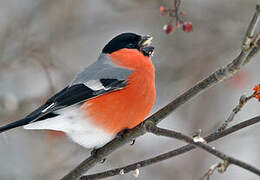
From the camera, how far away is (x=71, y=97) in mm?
2746

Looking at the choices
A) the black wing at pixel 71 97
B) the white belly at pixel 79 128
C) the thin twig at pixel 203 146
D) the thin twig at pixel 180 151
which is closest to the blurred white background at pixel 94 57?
the black wing at pixel 71 97

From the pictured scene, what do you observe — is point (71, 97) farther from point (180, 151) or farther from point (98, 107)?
point (180, 151)

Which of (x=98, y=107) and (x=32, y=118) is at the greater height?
(x=98, y=107)

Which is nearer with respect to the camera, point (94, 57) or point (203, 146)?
point (203, 146)

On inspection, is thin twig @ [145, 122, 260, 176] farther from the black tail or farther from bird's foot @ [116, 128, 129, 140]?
the black tail

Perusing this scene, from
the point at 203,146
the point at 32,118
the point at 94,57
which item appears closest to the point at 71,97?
the point at 32,118

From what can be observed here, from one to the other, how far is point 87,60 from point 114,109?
3.23 metres

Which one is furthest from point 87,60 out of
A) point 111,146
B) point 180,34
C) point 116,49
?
point 111,146

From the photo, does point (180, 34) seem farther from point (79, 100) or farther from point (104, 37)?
point (79, 100)

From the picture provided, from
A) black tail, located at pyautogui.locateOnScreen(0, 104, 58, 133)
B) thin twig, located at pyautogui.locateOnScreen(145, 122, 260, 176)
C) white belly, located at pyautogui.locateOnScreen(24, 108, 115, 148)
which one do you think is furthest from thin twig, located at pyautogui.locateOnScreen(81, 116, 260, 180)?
black tail, located at pyautogui.locateOnScreen(0, 104, 58, 133)

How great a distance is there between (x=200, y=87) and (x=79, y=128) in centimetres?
111

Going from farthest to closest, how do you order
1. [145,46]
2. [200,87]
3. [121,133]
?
[145,46], [121,133], [200,87]

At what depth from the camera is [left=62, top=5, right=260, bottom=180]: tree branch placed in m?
1.64

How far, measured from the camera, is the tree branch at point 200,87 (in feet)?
5.37
